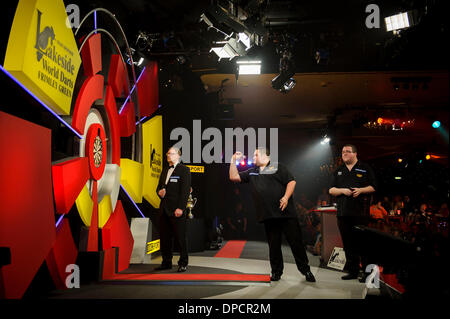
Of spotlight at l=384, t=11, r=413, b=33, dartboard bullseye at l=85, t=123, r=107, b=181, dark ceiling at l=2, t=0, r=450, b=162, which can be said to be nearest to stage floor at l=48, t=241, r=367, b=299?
dartboard bullseye at l=85, t=123, r=107, b=181

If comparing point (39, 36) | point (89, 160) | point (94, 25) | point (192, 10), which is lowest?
point (89, 160)

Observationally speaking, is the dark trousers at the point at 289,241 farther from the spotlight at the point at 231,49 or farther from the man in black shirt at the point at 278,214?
the spotlight at the point at 231,49

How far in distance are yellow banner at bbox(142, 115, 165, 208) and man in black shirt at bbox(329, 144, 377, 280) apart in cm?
311

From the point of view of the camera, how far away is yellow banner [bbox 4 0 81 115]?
288 centimetres

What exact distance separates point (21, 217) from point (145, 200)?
148 inches

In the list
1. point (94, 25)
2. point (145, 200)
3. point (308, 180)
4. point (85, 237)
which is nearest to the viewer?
point (85, 237)

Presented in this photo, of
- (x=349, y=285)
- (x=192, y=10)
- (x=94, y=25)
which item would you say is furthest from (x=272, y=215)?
(x=192, y=10)

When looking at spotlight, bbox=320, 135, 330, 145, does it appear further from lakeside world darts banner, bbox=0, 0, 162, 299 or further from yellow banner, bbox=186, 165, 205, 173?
lakeside world darts banner, bbox=0, 0, 162, 299

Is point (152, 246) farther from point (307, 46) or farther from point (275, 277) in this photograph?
point (307, 46)

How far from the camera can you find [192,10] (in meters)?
6.79

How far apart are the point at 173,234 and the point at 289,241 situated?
154 cm

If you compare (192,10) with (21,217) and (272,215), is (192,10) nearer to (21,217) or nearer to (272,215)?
(272,215)
